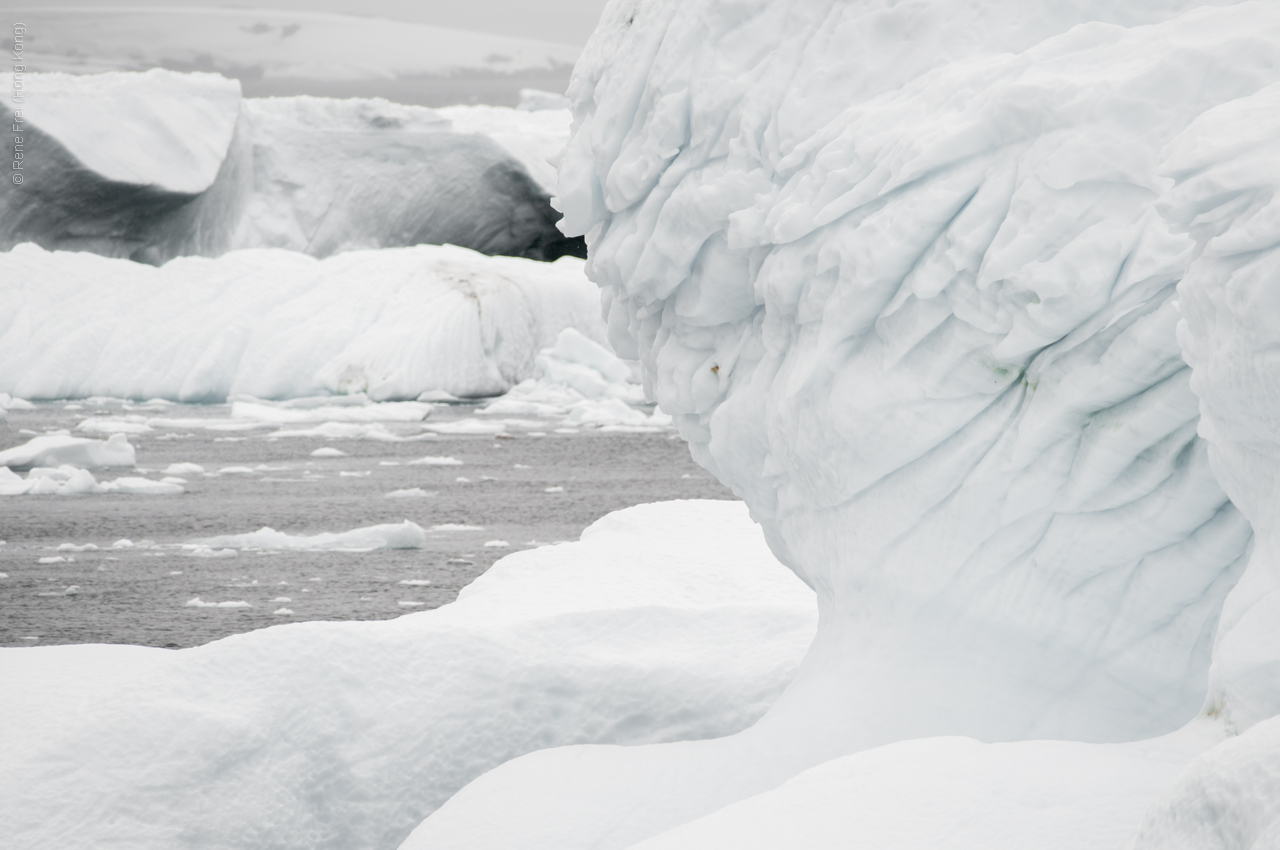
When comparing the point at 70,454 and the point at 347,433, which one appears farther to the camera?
the point at 347,433

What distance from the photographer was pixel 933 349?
189 cm

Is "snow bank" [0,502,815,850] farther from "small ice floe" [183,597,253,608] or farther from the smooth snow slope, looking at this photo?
"small ice floe" [183,597,253,608]

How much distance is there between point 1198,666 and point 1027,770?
0.65 m

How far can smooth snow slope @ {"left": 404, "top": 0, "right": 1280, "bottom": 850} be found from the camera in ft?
5.50

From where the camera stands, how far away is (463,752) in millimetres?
2287

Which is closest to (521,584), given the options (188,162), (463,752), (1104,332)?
(463,752)

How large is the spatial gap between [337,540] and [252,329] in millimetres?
6350

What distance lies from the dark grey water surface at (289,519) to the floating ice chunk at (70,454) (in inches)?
4.3

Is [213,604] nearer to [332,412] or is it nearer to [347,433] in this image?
[347,433]

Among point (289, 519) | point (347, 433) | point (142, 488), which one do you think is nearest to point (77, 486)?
point (142, 488)

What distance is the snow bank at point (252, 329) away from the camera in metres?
11.3

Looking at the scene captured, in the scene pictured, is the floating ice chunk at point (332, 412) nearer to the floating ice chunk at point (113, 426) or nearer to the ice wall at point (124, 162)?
the floating ice chunk at point (113, 426)

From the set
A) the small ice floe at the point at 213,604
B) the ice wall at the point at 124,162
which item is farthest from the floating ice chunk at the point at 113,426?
the small ice floe at the point at 213,604

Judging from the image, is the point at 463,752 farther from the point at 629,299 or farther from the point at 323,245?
the point at 323,245
